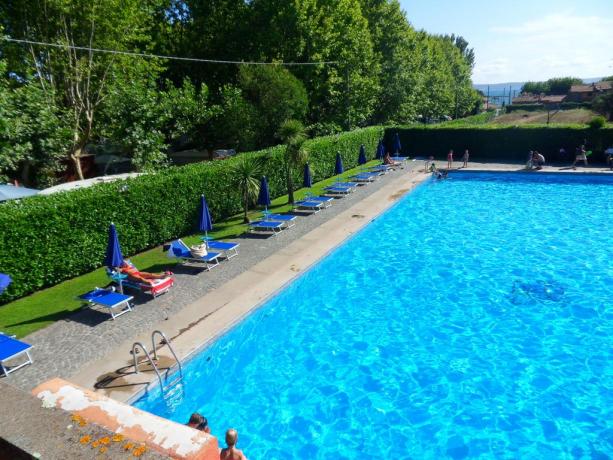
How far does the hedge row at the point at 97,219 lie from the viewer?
13.5m

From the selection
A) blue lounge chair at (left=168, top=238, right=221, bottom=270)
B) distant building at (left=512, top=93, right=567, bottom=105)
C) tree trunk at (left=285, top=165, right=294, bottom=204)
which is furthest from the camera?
distant building at (left=512, top=93, right=567, bottom=105)

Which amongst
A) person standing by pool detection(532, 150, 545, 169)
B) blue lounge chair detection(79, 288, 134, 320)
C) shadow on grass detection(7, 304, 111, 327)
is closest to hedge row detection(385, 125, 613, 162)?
person standing by pool detection(532, 150, 545, 169)

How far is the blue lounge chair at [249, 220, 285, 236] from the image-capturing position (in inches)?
778

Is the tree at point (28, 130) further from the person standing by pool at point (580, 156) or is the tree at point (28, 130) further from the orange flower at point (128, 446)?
the person standing by pool at point (580, 156)

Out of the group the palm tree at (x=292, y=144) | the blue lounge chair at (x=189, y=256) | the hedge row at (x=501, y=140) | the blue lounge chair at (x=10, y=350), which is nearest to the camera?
the blue lounge chair at (x=10, y=350)

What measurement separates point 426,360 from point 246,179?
13.3 meters

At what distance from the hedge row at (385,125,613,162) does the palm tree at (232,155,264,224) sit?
75.1ft

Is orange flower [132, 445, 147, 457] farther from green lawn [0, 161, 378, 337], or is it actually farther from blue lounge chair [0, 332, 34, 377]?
green lawn [0, 161, 378, 337]

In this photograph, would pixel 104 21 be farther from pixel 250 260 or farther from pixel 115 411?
pixel 115 411

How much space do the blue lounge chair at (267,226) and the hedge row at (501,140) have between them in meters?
24.6

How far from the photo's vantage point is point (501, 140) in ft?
124

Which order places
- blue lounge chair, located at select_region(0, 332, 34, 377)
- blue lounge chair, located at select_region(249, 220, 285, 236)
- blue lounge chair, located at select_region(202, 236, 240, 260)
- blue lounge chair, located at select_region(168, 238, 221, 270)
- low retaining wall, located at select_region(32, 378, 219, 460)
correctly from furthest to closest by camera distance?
blue lounge chair, located at select_region(249, 220, 285, 236), blue lounge chair, located at select_region(202, 236, 240, 260), blue lounge chair, located at select_region(168, 238, 221, 270), blue lounge chair, located at select_region(0, 332, 34, 377), low retaining wall, located at select_region(32, 378, 219, 460)

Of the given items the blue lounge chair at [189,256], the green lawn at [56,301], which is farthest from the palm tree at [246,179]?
the blue lounge chair at [189,256]

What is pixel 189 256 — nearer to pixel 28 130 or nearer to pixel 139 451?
pixel 28 130
